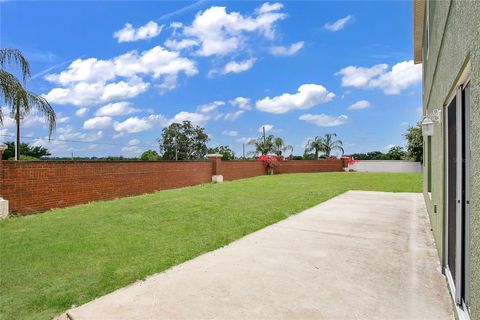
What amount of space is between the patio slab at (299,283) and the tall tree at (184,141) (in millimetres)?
41428

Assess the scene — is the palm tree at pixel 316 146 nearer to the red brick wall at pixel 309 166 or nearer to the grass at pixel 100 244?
the red brick wall at pixel 309 166

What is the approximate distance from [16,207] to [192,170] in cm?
1019

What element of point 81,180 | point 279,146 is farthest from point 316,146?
point 81,180

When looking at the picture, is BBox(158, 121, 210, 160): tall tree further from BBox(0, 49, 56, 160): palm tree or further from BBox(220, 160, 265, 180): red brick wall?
BBox(0, 49, 56, 160): palm tree

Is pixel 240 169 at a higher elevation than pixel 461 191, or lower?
lower

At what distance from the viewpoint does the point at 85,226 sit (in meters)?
7.52

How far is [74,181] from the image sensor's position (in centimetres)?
1115

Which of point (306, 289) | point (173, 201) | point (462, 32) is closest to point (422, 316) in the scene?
point (306, 289)

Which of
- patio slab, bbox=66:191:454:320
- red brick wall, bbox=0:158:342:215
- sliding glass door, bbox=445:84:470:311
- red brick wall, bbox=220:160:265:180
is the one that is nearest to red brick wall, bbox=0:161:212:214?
red brick wall, bbox=0:158:342:215

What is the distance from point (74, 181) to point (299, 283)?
9.45 metres

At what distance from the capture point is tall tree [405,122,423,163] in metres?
33.2

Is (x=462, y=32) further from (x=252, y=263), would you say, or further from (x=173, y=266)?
(x=173, y=266)

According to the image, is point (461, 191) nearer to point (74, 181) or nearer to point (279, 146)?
point (74, 181)

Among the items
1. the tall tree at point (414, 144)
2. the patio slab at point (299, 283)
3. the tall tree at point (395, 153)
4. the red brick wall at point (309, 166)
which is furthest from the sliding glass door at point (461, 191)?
the tall tree at point (395, 153)
